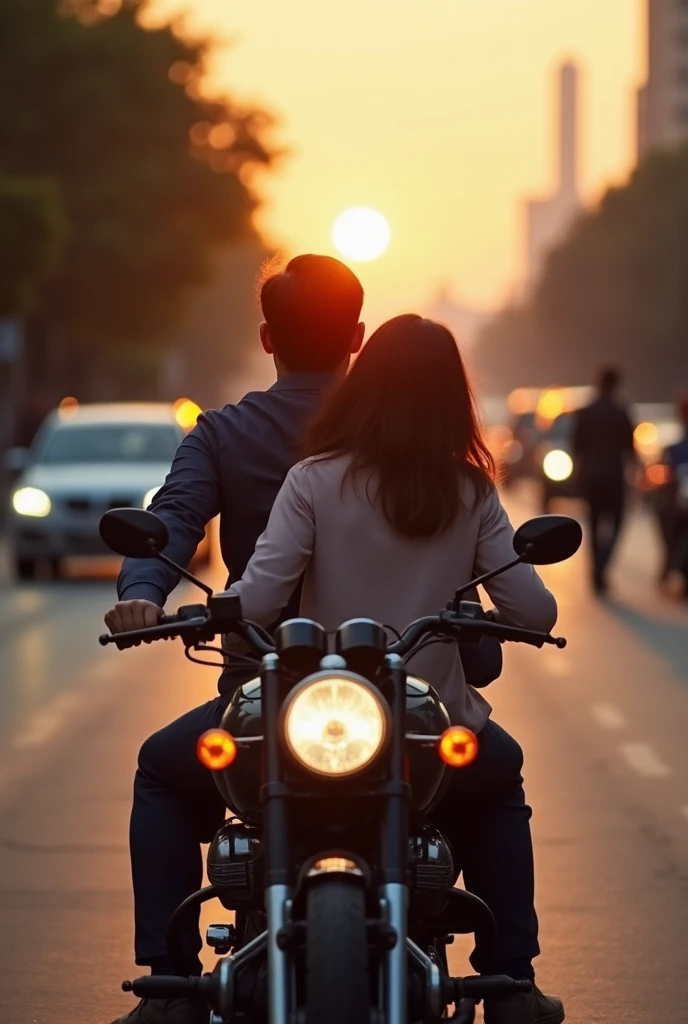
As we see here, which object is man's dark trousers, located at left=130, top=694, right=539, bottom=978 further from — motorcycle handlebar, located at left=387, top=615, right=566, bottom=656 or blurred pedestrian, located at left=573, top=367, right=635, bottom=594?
blurred pedestrian, located at left=573, top=367, right=635, bottom=594

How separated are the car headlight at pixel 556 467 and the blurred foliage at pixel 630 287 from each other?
184ft

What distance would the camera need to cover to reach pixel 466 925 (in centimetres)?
481

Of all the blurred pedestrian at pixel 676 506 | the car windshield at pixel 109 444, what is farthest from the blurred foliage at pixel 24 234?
the blurred pedestrian at pixel 676 506

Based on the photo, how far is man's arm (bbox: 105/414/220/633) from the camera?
4523 mm

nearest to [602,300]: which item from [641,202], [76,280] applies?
[641,202]

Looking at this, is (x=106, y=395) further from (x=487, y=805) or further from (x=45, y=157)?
(x=487, y=805)

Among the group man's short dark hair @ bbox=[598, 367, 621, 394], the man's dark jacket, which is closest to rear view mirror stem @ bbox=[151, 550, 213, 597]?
the man's dark jacket

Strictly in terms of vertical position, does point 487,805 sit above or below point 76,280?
above

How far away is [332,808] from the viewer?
425 cm

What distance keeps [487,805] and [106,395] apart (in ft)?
278

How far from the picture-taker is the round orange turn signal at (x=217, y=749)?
4.34 metres

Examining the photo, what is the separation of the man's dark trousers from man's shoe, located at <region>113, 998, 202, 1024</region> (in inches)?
4.1

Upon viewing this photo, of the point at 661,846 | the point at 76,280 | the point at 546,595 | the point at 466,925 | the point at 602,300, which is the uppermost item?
the point at 546,595

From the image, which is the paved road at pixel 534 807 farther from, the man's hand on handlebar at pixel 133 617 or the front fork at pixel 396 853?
the front fork at pixel 396 853
